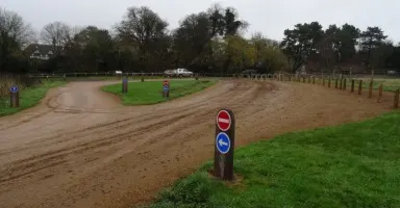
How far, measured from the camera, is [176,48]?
80188 millimetres

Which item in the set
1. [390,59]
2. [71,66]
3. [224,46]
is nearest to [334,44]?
[390,59]

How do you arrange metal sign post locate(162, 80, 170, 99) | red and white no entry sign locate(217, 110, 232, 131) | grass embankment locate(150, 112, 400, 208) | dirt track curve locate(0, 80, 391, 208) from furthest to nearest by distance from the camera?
metal sign post locate(162, 80, 170, 99) → dirt track curve locate(0, 80, 391, 208) → red and white no entry sign locate(217, 110, 232, 131) → grass embankment locate(150, 112, 400, 208)

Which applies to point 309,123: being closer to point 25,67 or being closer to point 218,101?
point 218,101

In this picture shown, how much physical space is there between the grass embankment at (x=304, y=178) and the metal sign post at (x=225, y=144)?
0.95 ft

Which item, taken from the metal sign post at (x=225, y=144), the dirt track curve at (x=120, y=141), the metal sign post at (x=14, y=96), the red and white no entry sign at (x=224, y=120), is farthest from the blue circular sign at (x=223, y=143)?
the metal sign post at (x=14, y=96)

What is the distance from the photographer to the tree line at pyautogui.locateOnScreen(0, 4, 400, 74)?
7156 centimetres

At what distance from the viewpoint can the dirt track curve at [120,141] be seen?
297 inches

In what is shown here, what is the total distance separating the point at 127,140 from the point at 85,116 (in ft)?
20.1

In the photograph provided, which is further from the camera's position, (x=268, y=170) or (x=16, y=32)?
(x=16, y=32)

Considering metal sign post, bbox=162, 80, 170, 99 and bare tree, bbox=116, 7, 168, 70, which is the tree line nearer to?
bare tree, bbox=116, 7, 168, 70

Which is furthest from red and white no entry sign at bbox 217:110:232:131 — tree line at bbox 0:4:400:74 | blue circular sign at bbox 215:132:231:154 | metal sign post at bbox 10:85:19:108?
tree line at bbox 0:4:400:74

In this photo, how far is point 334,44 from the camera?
320ft

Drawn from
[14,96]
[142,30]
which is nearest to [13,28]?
[142,30]

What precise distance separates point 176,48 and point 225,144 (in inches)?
2901
